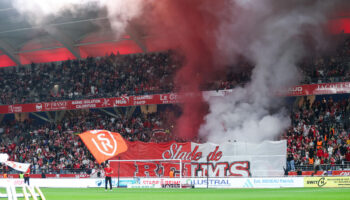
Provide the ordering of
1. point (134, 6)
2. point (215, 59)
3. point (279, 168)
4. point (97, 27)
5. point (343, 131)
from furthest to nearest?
1. point (97, 27)
2. point (215, 59)
3. point (134, 6)
4. point (343, 131)
5. point (279, 168)

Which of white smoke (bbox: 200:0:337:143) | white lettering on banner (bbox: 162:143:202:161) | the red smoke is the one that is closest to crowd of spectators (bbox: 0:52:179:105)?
the red smoke

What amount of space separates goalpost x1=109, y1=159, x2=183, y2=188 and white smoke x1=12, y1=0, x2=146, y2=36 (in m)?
10.0

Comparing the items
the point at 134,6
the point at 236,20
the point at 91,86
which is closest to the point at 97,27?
the point at 91,86

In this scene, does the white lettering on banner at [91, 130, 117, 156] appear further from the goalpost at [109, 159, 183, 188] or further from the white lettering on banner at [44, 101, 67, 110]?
the white lettering on banner at [44, 101, 67, 110]

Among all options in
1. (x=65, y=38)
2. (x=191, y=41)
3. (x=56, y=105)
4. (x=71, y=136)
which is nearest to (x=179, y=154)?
(x=191, y=41)

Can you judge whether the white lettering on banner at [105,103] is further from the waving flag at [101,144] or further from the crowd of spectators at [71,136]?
the waving flag at [101,144]

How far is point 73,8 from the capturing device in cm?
3400

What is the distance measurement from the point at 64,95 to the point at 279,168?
72.5 feet

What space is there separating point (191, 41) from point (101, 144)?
11564 mm

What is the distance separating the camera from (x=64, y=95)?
42.6 m

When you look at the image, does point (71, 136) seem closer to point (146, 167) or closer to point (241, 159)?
point (146, 167)

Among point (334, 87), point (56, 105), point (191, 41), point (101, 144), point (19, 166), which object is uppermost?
point (191, 41)

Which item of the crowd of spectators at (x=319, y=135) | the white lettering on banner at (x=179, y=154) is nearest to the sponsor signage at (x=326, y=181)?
the crowd of spectators at (x=319, y=135)

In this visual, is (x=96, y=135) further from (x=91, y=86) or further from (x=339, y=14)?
(x=339, y=14)
